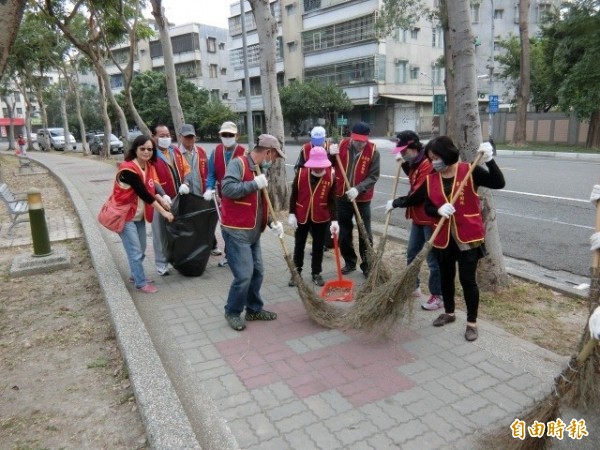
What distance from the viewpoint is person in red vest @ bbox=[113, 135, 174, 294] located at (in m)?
4.70

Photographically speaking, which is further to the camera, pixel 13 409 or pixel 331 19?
pixel 331 19

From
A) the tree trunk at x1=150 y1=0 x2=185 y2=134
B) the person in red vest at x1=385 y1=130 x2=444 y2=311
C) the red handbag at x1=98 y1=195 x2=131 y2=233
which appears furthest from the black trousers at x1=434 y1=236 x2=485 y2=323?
the tree trunk at x1=150 y1=0 x2=185 y2=134

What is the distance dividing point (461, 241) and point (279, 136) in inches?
203

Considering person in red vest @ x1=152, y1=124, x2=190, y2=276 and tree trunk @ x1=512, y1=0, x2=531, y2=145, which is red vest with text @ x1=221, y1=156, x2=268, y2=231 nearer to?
person in red vest @ x1=152, y1=124, x2=190, y2=276

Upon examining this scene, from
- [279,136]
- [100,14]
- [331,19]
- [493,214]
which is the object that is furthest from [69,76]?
[493,214]

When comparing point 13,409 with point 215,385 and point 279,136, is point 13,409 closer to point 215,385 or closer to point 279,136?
point 215,385

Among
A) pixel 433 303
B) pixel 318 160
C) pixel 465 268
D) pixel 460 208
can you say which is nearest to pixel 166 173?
pixel 318 160

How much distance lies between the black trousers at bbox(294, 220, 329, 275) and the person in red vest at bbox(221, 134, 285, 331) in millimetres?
944

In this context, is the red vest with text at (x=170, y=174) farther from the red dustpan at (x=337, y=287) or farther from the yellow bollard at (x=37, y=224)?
the red dustpan at (x=337, y=287)

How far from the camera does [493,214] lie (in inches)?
186

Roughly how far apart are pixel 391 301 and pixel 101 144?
95.9 feet

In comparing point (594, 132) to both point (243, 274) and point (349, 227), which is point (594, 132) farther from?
point (243, 274)

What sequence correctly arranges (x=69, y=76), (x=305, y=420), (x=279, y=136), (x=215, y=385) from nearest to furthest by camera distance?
(x=305, y=420) < (x=215, y=385) < (x=279, y=136) < (x=69, y=76)

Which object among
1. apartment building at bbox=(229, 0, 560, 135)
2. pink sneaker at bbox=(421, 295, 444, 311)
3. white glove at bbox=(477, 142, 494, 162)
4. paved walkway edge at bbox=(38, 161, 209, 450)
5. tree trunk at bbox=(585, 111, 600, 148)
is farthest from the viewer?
apartment building at bbox=(229, 0, 560, 135)
